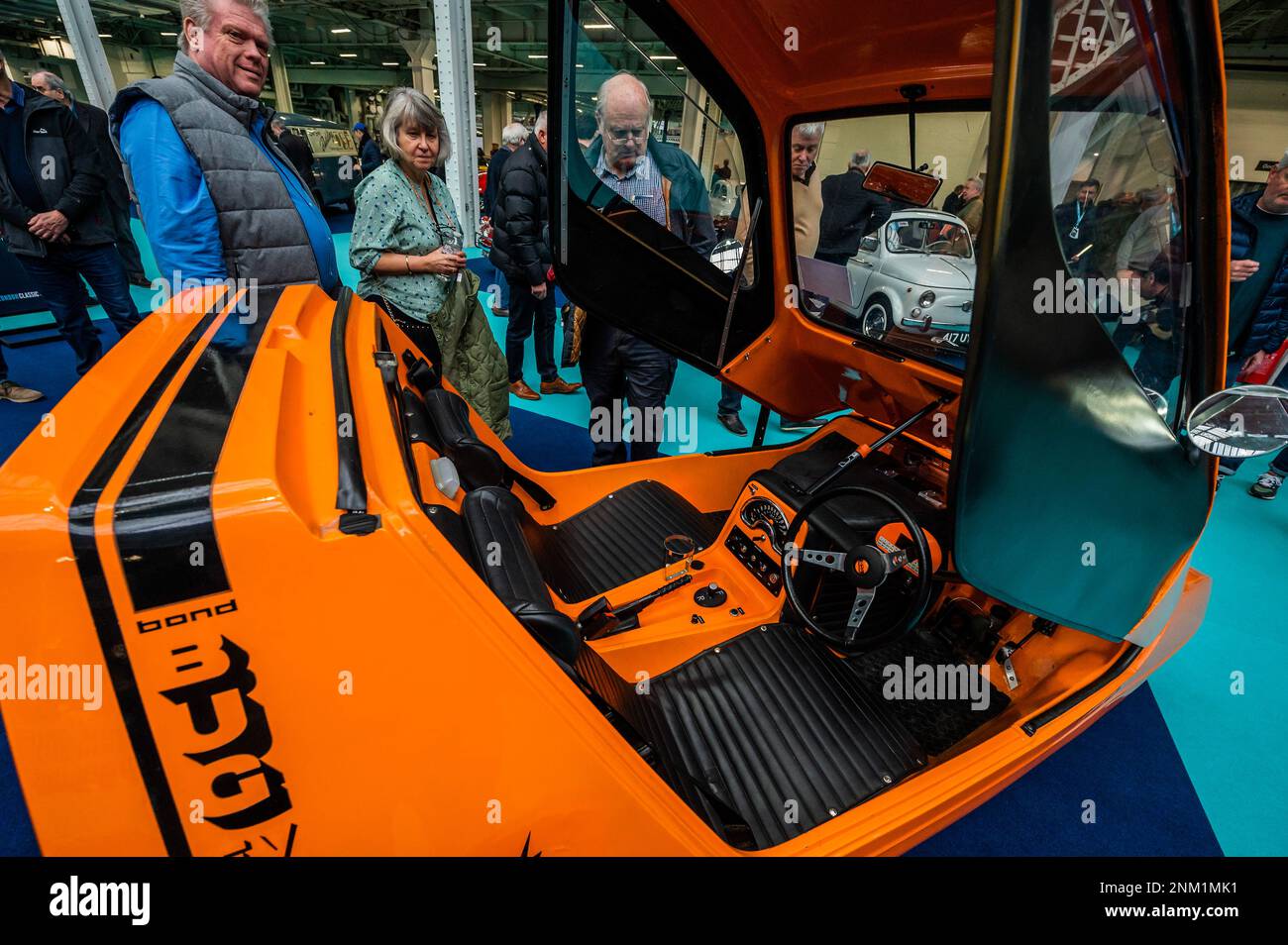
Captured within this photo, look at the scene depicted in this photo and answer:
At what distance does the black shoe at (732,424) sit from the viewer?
4137mm

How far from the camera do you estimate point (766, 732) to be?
1.68 m

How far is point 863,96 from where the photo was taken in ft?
6.15

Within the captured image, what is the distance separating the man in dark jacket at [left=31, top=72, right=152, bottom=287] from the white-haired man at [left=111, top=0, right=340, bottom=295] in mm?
2683

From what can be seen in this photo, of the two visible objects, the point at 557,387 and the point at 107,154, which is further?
the point at 557,387

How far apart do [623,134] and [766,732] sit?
206cm

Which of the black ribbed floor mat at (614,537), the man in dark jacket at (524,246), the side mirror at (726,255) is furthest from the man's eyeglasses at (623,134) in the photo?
the black ribbed floor mat at (614,537)

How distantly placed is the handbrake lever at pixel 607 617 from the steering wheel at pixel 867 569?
1.75ft

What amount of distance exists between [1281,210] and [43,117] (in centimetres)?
702

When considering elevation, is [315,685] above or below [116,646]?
below

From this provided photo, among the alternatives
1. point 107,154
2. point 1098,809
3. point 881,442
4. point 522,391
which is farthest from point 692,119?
point 107,154

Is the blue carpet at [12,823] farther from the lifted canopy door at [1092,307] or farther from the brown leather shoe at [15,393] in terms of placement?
the brown leather shoe at [15,393]

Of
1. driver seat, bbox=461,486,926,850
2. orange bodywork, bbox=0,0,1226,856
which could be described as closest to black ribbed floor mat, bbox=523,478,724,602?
driver seat, bbox=461,486,926,850

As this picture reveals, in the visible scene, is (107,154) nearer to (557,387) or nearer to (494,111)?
(557,387)
